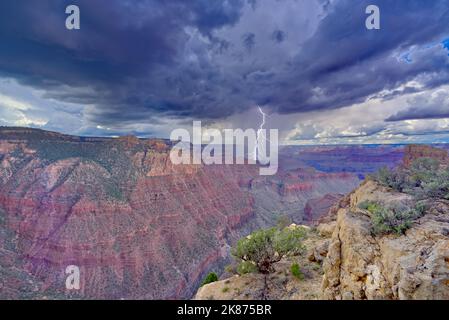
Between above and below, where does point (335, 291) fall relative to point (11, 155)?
below

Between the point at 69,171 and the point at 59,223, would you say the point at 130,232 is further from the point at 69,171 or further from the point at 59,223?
the point at 69,171

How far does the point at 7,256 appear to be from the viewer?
131 feet

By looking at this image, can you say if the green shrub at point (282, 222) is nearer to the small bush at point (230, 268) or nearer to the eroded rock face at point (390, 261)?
the small bush at point (230, 268)

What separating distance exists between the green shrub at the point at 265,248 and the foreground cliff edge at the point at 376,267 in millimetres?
1107

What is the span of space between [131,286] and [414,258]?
43.0m

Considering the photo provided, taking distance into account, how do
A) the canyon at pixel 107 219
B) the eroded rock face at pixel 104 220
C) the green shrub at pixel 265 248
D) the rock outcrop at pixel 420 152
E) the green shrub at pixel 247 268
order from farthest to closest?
1. the rock outcrop at pixel 420 152
2. the eroded rock face at pixel 104 220
3. the canyon at pixel 107 219
4. the green shrub at pixel 265 248
5. the green shrub at pixel 247 268

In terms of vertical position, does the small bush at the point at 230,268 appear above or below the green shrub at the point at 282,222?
below

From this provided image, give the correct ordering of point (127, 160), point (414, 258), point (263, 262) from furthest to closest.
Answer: point (127, 160) < point (263, 262) < point (414, 258)

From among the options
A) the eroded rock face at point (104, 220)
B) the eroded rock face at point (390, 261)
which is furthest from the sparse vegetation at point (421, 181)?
the eroded rock face at point (104, 220)

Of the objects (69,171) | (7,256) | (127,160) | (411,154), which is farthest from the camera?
(127,160)

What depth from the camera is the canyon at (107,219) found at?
41.2m

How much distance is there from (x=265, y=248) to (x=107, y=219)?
42018 millimetres

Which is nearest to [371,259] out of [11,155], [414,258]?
[414,258]

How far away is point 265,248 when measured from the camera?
1458cm
